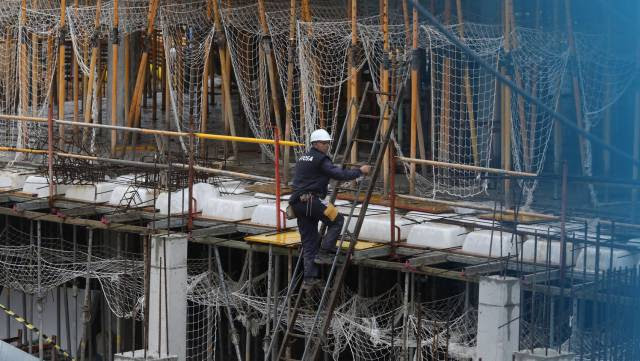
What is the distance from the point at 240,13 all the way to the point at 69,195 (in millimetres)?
5547

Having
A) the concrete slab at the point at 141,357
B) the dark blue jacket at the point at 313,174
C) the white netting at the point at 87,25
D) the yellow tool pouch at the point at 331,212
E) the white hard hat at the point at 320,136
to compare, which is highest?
the white netting at the point at 87,25

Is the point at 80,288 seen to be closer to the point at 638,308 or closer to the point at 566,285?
the point at 566,285

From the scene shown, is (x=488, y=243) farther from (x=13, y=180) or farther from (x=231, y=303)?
(x=13, y=180)

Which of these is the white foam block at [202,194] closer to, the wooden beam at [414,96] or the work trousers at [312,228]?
the wooden beam at [414,96]

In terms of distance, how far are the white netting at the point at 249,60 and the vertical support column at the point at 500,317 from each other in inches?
399

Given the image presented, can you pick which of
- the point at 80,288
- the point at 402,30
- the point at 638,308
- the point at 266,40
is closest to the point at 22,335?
the point at 80,288

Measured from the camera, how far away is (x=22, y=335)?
77.2 ft

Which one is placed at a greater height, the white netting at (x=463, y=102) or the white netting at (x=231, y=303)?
the white netting at (x=463, y=102)

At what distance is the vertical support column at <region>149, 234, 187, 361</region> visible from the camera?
17766 mm

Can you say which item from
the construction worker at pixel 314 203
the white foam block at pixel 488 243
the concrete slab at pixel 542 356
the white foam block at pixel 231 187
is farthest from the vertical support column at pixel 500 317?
the white foam block at pixel 231 187

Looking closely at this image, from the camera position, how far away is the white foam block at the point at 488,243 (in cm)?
1761

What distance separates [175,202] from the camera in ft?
69.6

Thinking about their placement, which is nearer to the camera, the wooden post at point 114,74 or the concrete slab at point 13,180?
the concrete slab at point 13,180

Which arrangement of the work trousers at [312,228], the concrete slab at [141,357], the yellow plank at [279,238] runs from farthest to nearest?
the yellow plank at [279,238] → the work trousers at [312,228] → the concrete slab at [141,357]
